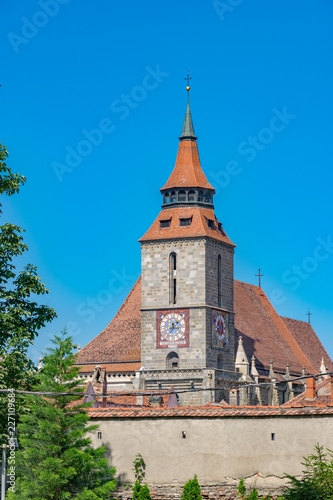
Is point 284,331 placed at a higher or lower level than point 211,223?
lower

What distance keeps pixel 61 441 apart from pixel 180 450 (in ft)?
13.4

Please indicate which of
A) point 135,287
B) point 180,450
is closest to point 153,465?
point 180,450

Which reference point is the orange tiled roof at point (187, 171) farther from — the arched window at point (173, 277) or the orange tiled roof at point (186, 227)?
the arched window at point (173, 277)

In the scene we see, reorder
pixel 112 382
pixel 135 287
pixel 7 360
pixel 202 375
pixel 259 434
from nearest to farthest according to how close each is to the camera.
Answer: pixel 7 360 < pixel 259 434 < pixel 202 375 < pixel 112 382 < pixel 135 287

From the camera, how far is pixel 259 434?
3912 cm

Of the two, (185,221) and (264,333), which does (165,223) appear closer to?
(185,221)

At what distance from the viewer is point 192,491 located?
38.7m

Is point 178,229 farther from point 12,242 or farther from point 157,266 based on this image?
point 12,242

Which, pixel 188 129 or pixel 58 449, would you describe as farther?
pixel 188 129

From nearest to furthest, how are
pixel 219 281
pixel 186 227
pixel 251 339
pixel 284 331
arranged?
pixel 186 227 → pixel 219 281 → pixel 251 339 → pixel 284 331

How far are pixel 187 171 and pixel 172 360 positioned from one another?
12.9 metres


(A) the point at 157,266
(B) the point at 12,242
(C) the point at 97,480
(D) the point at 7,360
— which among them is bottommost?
(C) the point at 97,480

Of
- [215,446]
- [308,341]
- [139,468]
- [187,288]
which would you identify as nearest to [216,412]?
[215,446]

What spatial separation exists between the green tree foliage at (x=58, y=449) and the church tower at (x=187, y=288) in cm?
3984
